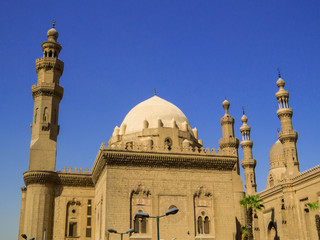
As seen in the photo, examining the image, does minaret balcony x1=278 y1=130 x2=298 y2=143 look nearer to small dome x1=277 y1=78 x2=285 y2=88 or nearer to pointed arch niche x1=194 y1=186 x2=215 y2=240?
small dome x1=277 y1=78 x2=285 y2=88

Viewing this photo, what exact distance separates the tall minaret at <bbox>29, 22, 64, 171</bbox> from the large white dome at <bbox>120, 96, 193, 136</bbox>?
19.4 ft

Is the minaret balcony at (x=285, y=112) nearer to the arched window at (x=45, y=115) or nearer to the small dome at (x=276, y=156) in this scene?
the small dome at (x=276, y=156)

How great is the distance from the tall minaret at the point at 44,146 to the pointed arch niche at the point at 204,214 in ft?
35.7

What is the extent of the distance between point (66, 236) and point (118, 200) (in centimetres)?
720

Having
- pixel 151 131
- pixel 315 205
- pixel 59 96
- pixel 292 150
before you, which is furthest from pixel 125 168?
pixel 292 150

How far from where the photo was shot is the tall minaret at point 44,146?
26906 mm

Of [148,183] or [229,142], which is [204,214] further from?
[229,142]

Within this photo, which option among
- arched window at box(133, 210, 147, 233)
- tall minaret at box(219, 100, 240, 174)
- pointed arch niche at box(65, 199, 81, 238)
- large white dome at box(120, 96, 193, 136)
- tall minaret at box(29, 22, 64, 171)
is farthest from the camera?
tall minaret at box(219, 100, 240, 174)

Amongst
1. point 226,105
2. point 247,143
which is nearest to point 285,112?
point 226,105

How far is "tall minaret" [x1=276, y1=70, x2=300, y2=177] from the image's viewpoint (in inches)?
1431

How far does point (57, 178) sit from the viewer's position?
2859 centimetres

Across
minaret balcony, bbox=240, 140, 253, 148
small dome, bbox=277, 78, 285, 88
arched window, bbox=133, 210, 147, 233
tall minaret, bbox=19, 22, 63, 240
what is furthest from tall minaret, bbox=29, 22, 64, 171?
minaret balcony, bbox=240, 140, 253, 148

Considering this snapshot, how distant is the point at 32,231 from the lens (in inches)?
1040

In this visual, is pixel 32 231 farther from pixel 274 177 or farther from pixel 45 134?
pixel 274 177
